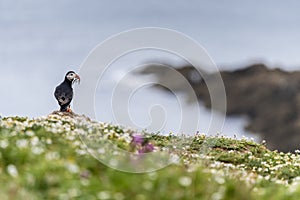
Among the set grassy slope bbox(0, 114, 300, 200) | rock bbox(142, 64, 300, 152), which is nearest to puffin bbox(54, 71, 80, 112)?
grassy slope bbox(0, 114, 300, 200)

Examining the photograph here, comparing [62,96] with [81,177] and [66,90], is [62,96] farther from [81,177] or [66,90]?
[81,177]


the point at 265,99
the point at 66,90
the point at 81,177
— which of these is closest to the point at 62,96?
the point at 66,90

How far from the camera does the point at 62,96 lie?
20531 millimetres

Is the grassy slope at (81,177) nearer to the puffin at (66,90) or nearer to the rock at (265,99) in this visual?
the puffin at (66,90)

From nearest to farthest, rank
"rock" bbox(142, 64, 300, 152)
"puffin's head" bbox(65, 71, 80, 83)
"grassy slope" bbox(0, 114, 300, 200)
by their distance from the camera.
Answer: "grassy slope" bbox(0, 114, 300, 200) < "puffin's head" bbox(65, 71, 80, 83) < "rock" bbox(142, 64, 300, 152)

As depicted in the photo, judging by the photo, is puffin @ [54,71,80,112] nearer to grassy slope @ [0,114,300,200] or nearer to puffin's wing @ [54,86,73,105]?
puffin's wing @ [54,86,73,105]

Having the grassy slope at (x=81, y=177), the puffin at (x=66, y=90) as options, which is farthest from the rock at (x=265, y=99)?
the grassy slope at (x=81, y=177)

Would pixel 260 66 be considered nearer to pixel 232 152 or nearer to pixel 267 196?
pixel 232 152

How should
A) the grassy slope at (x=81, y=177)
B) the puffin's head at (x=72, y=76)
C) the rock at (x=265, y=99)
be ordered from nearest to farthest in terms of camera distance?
the grassy slope at (x=81, y=177) < the puffin's head at (x=72, y=76) < the rock at (x=265, y=99)

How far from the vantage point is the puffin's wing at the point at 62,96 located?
20469 mm

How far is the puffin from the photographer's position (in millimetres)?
20328

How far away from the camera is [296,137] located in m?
37.8

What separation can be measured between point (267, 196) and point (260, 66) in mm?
29374

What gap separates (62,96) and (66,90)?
285 mm
